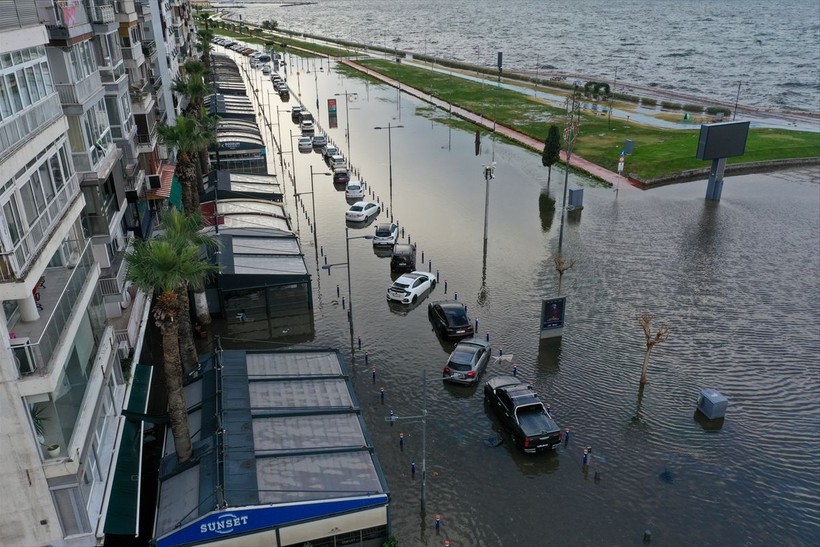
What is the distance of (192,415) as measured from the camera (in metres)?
25.9

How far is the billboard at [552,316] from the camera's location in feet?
115

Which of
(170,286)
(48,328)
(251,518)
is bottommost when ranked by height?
(251,518)

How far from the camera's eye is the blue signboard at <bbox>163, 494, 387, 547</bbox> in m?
19.5

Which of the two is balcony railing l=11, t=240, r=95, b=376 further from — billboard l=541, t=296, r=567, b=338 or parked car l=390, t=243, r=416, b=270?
parked car l=390, t=243, r=416, b=270

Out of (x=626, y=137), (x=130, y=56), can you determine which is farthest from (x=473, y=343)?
(x=626, y=137)

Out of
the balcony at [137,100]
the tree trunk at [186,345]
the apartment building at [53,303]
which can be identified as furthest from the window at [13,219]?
the balcony at [137,100]

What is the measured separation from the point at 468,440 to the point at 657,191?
48.0m

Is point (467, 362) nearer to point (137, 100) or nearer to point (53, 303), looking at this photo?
point (53, 303)

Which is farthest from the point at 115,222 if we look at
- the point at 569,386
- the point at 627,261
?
the point at 627,261

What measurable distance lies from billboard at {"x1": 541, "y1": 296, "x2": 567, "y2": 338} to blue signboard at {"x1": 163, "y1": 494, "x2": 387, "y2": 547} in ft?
58.7

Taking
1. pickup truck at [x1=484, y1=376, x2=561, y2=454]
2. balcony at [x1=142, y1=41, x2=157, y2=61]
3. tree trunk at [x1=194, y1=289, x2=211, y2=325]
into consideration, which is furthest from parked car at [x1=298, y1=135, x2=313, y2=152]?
pickup truck at [x1=484, y1=376, x2=561, y2=454]

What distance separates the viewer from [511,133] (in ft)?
299

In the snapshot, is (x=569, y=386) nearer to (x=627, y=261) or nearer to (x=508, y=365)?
(x=508, y=365)

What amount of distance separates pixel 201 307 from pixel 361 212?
21389 millimetres
